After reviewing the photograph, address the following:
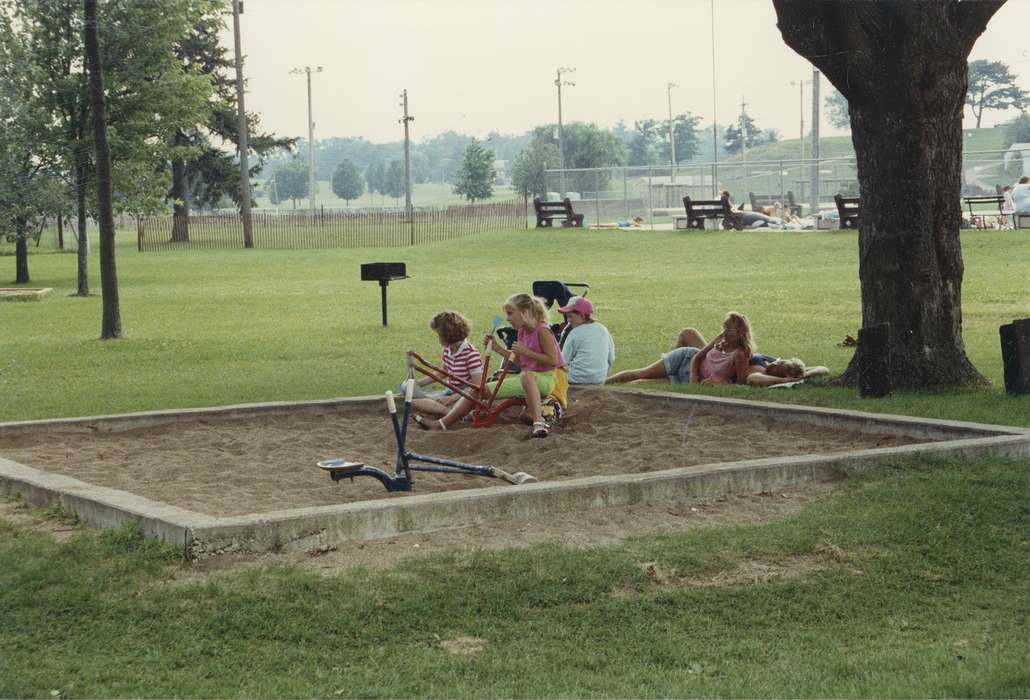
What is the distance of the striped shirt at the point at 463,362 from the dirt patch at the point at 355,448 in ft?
2.02

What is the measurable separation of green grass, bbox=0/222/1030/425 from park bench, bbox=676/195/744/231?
4.49 feet

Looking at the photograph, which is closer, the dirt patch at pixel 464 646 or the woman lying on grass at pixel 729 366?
the dirt patch at pixel 464 646

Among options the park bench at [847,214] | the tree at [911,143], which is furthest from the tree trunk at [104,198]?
the park bench at [847,214]

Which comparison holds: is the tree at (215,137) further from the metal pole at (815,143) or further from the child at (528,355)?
the child at (528,355)

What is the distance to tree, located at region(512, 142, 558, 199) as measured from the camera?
139m

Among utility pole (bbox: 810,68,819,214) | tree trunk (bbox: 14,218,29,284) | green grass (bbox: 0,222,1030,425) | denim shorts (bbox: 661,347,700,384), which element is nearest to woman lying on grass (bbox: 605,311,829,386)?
denim shorts (bbox: 661,347,700,384)

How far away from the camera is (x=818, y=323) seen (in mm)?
19125

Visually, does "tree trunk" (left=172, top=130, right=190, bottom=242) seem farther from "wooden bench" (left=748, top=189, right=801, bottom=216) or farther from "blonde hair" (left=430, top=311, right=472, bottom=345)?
"blonde hair" (left=430, top=311, right=472, bottom=345)

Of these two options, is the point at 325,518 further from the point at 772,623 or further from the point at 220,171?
the point at 220,171

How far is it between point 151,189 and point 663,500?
93.7ft

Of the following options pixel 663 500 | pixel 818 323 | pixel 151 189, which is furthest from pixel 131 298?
pixel 663 500

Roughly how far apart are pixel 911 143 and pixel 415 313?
464 inches

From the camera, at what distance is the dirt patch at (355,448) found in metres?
8.27

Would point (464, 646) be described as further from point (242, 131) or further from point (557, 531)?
point (242, 131)
